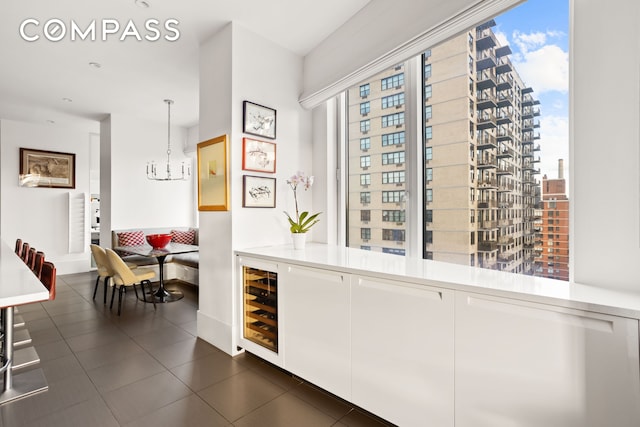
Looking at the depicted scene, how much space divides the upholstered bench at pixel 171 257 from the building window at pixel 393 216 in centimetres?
332

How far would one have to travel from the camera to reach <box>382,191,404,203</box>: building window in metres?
2.57

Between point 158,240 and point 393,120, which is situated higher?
point 393,120

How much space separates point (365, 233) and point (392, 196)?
1.60ft

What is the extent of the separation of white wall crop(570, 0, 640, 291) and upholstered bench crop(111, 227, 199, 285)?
4.65 metres

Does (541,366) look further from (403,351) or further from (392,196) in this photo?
(392,196)

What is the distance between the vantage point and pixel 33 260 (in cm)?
288

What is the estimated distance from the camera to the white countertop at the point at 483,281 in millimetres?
Result: 1173

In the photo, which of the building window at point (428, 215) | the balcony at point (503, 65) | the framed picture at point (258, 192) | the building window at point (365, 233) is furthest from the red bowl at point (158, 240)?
the balcony at point (503, 65)

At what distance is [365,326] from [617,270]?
3.86ft

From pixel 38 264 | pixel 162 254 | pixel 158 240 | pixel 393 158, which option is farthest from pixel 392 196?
pixel 158 240

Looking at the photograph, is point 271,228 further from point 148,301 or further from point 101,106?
point 101,106

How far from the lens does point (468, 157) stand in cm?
220

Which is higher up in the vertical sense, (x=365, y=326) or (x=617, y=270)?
(x=617, y=270)

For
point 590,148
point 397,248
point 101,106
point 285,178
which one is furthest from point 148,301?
point 590,148
